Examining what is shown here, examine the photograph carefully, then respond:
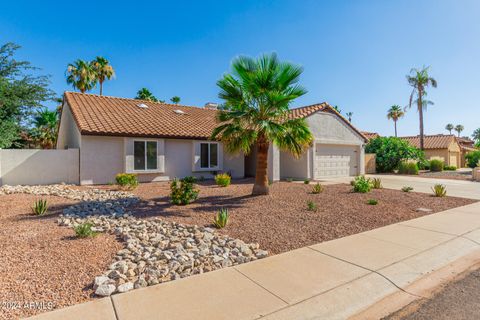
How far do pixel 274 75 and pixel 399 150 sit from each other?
1916cm

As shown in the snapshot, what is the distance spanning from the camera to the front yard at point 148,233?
370 cm

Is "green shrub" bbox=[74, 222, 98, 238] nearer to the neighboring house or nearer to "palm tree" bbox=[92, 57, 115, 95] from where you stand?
"palm tree" bbox=[92, 57, 115, 95]

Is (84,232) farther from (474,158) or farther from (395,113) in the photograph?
(395,113)

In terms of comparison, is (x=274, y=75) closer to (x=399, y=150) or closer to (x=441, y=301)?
(x=441, y=301)

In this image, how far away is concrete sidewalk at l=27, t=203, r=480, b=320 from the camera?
3.06m

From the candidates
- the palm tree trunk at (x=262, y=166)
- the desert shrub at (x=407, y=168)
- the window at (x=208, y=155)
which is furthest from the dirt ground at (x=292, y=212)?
the desert shrub at (x=407, y=168)

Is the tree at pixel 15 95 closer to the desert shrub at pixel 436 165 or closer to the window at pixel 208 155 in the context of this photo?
the window at pixel 208 155

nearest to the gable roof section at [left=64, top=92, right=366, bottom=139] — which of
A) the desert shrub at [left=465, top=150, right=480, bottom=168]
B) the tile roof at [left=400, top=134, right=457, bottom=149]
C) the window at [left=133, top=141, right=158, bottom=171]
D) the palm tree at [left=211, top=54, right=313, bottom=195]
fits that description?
the window at [left=133, top=141, right=158, bottom=171]

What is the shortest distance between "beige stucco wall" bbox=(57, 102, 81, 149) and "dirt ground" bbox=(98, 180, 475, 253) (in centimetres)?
619

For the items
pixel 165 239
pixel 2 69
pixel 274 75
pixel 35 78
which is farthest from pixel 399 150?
pixel 2 69

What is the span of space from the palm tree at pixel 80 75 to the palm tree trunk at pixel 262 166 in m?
26.7

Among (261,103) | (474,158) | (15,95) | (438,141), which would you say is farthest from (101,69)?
(474,158)

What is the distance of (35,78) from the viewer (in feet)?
57.7

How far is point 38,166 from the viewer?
12688mm
